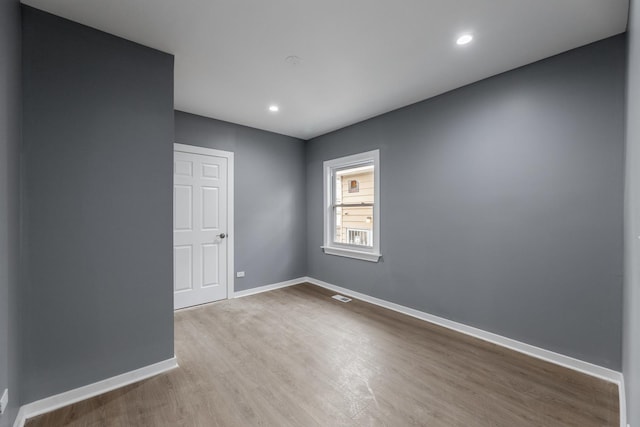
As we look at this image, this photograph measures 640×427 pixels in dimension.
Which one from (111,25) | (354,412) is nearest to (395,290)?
(354,412)

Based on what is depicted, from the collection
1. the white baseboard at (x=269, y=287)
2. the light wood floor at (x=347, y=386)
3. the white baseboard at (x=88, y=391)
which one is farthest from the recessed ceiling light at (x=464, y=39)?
the white baseboard at (x=269, y=287)

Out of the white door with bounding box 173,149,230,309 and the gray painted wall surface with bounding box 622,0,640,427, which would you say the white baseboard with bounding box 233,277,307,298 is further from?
the gray painted wall surface with bounding box 622,0,640,427

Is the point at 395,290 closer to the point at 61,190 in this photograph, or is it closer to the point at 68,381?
the point at 68,381

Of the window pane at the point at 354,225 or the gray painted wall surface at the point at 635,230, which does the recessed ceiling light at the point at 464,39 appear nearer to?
the gray painted wall surface at the point at 635,230

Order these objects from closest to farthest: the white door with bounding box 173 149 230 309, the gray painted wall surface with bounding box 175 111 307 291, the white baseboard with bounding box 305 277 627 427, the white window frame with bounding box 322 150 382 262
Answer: the white baseboard with bounding box 305 277 627 427 → the white door with bounding box 173 149 230 309 → the white window frame with bounding box 322 150 382 262 → the gray painted wall surface with bounding box 175 111 307 291

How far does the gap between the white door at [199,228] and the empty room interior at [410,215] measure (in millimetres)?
582

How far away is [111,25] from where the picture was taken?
6.57ft

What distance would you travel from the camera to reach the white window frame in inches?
152

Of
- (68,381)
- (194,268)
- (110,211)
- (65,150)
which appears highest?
(65,150)

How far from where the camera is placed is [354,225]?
4512mm

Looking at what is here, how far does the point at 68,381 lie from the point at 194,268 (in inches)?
74.8

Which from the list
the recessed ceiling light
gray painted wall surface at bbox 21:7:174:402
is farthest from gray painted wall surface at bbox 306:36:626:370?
gray painted wall surface at bbox 21:7:174:402

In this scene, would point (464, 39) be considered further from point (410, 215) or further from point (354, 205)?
point (354, 205)

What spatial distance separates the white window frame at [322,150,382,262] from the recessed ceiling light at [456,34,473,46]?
5.77 feet
